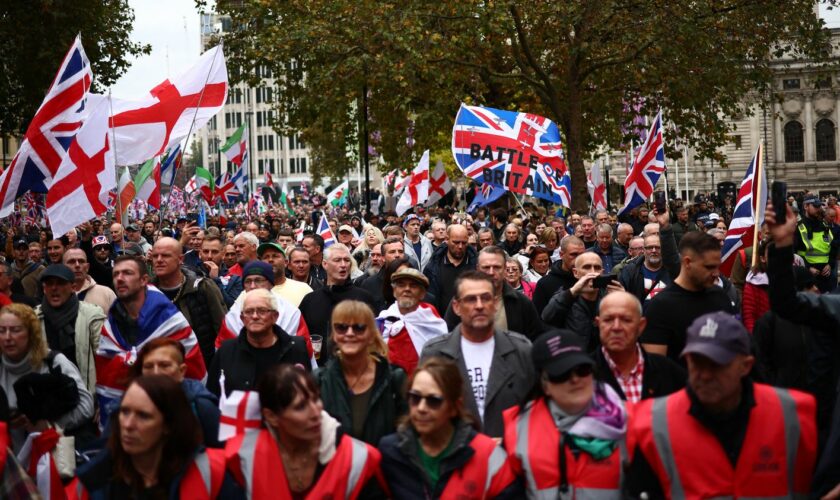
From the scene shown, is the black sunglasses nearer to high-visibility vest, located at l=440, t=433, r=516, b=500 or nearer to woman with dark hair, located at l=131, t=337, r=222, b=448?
high-visibility vest, located at l=440, t=433, r=516, b=500

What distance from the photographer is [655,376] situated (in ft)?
17.3

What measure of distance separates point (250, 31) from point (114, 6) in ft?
12.2

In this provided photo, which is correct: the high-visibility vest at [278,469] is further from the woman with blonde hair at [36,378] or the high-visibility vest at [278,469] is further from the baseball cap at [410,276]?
the baseball cap at [410,276]

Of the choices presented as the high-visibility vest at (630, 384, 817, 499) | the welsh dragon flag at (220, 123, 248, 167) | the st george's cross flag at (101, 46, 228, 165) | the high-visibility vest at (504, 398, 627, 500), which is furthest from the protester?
the welsh dragon flag at (220, 123, 248, 167)

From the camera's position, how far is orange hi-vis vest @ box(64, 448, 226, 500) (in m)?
4.46

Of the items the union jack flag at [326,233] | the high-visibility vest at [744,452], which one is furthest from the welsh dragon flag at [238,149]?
the high-visibility vest at [744,452]

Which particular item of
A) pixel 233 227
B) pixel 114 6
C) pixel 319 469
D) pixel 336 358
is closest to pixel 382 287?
pixel 336 358

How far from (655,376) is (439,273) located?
5235mm

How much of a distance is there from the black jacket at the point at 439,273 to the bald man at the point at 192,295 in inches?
82.7

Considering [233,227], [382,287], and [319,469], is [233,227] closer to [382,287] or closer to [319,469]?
[382,287]

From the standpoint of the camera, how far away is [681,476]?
421cm

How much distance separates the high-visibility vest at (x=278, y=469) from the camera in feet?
14.9

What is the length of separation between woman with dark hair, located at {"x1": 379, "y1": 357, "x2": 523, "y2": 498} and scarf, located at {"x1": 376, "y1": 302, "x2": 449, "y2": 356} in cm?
245

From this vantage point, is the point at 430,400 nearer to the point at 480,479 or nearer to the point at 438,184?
the point at 480,479
